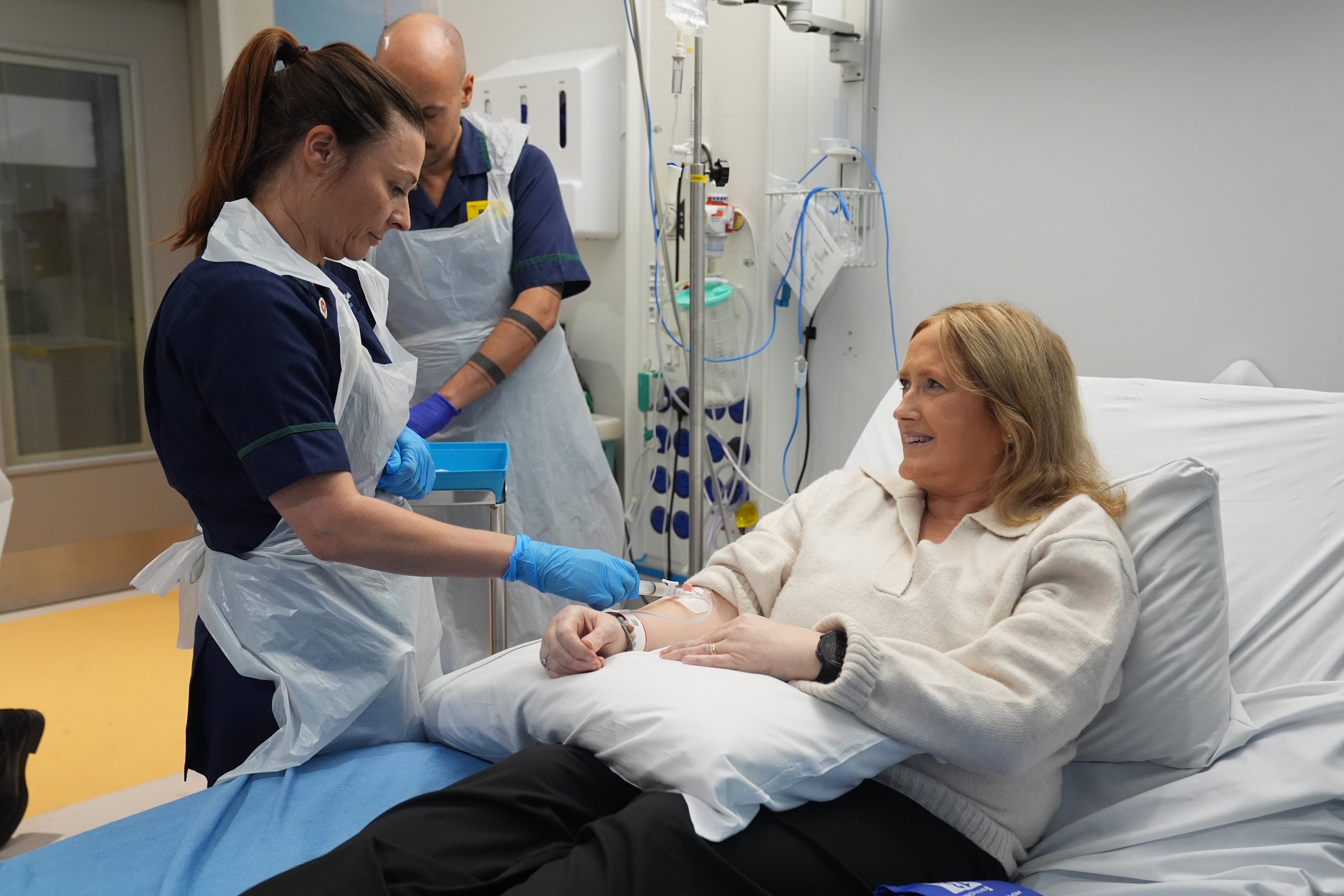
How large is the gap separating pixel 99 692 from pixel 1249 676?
9.17 ft

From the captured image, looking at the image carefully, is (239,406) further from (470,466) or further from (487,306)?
(487,306)

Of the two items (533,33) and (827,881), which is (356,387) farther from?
(533,33)

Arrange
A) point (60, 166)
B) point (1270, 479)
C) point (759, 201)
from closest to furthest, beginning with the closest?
point (1270, 479)
point (759, 201)
point (60, 166)

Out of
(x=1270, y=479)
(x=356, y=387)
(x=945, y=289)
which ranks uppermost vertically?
(x=945, y=289)

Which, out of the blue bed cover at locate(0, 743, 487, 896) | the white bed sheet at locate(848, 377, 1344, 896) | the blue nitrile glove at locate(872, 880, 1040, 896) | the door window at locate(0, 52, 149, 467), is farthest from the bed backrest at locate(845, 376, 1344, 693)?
the door window at locate(0, 52, 149, 467)

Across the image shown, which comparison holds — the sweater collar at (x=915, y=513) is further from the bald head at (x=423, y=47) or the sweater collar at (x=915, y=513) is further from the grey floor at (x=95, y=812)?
the grey floor at (x=95, y=812)

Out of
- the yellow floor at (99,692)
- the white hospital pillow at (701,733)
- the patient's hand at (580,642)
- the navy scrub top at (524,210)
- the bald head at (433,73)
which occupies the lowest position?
the yellow floor at (99,692)

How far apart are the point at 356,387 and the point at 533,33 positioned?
2.23 metres

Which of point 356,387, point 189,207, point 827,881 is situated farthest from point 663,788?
point 189,207

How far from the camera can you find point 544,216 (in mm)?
2414

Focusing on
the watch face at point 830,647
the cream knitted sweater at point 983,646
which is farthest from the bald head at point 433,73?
the watch face at point 830,647

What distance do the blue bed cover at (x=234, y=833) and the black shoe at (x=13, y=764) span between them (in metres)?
1.09

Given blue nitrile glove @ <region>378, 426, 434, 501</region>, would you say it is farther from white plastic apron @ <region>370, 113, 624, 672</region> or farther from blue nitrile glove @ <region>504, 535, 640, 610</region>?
white plastic apron @ <region>370, 113, 624, 672</region>

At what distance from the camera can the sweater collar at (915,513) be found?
1405mm
